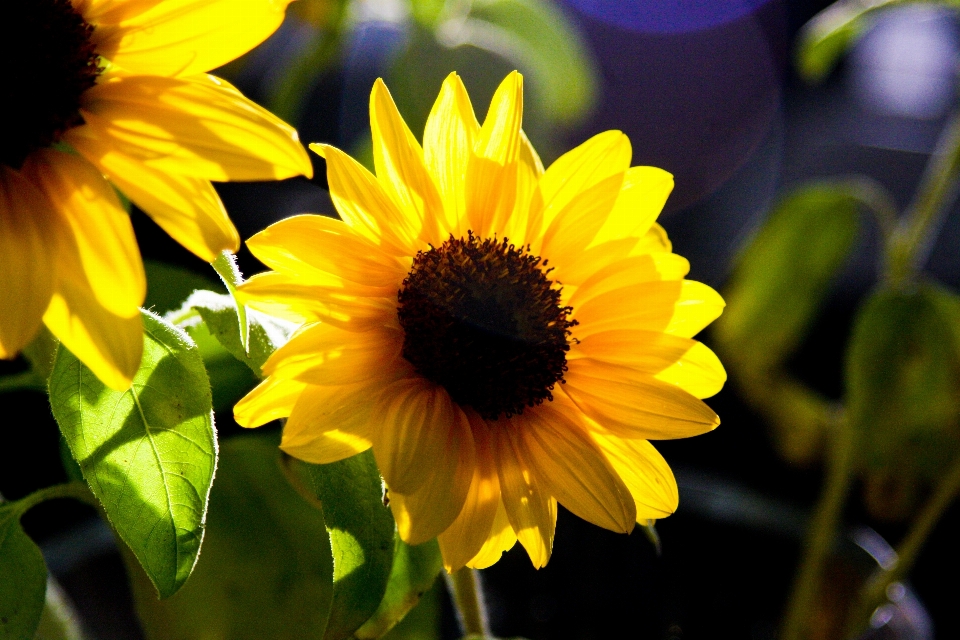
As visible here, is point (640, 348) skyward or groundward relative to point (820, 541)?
skyward

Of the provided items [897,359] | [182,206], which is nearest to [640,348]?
[182,206]

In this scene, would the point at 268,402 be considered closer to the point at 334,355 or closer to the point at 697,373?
the point at 334,355

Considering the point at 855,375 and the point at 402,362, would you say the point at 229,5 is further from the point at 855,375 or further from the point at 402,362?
the point at 855,375

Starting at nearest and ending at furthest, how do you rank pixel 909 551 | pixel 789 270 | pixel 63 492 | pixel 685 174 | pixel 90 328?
pixel 90 328
pixel 63 492
pixel 909 551
pixel 789 270
pixel 685 174

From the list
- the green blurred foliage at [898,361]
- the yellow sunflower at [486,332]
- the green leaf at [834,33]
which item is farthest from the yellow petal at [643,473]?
the green leaf at [834,33]

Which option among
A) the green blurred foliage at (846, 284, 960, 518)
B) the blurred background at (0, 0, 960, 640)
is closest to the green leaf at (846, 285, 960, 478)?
the green blurred foliage at (846, 284, 960, 518)

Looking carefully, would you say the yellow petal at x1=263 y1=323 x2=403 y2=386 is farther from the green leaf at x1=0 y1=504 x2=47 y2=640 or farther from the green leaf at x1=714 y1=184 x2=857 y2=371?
the green leaf at x1=714 y1=184 x2=857 y2=371

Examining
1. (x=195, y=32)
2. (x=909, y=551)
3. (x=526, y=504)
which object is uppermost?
(x=195, y=32)

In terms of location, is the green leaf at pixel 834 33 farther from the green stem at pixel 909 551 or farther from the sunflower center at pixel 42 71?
the sunflower center at pixel 42 71
